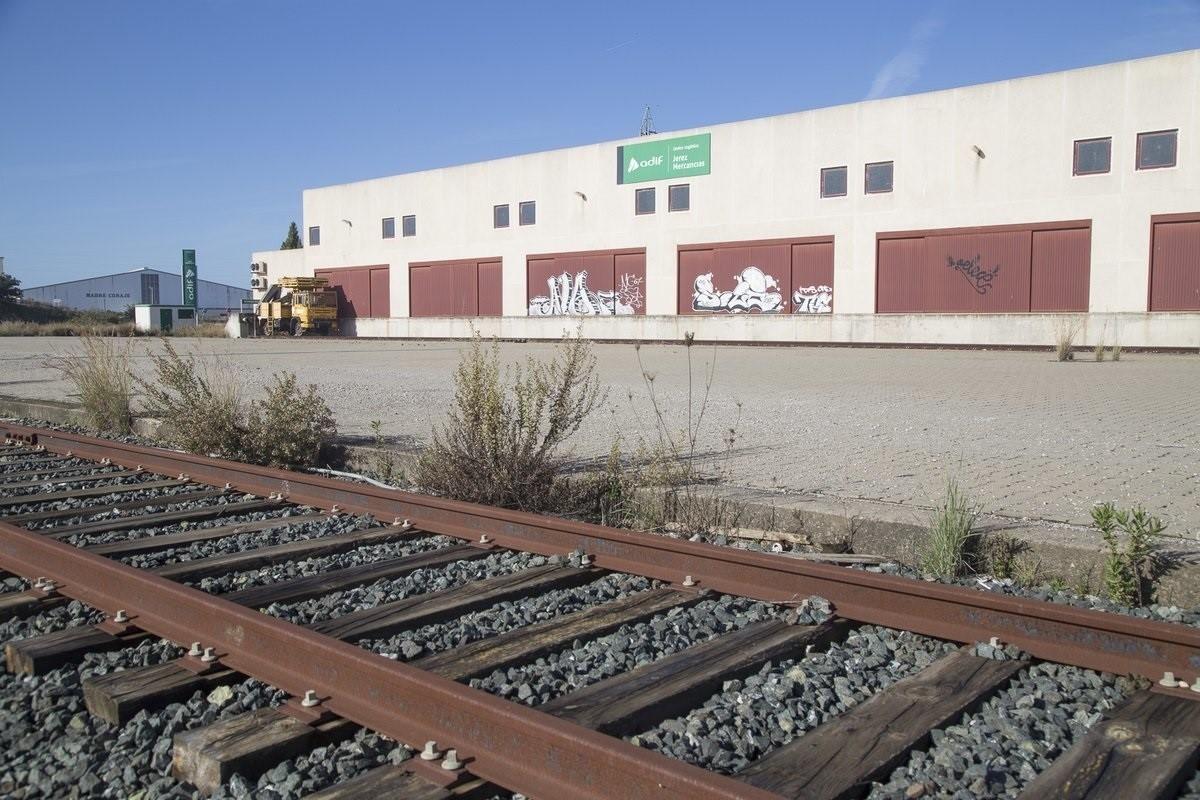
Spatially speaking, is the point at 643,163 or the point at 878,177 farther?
the point at 643,163

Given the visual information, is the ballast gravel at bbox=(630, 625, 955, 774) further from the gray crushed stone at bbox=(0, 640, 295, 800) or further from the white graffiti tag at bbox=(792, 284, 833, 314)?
the white graffiti tag at bbox=(792, 284, 833, 314)

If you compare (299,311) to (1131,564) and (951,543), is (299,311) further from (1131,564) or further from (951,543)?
(1131,564)

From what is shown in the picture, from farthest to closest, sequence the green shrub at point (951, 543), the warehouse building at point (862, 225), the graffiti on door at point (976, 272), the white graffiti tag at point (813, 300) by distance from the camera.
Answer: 1. the white graffiti tag at point (813, 300)
2. the graffiti on door at point (976, 272)
3. the warehouse building at point (862, 225)
4. the green shrub at point (951, 543)

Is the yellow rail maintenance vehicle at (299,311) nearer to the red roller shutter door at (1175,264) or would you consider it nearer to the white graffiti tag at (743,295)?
the white graffiti tag at (743,295)

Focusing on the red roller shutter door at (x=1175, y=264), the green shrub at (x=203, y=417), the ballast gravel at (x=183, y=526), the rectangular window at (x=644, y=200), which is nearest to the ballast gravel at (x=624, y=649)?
the ballast gravel at (x=183, y=526)

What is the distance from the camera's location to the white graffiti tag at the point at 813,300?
1476 inches

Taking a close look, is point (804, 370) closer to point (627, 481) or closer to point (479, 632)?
point (627, 481)

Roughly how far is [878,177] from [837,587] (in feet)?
111

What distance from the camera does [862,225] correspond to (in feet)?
119

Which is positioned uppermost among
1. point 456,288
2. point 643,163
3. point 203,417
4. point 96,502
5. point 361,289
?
Answer: point 643,163

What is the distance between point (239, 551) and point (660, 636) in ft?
8.88

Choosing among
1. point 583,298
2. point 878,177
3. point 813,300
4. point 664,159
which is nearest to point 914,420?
point 878,177

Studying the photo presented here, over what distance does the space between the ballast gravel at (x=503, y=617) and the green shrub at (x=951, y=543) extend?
151 cm

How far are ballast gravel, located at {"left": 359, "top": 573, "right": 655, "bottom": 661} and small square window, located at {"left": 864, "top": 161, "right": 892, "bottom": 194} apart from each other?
33364 mm
